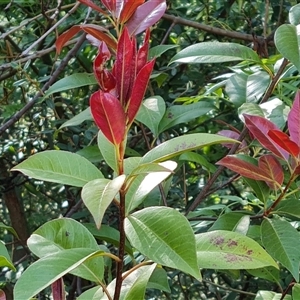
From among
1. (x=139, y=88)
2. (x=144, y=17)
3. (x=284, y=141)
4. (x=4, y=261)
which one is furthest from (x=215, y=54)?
(x=4, y=261)

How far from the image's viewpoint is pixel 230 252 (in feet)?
1.82

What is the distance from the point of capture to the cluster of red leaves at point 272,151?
64cm

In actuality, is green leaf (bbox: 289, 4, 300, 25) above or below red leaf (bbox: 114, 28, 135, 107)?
below

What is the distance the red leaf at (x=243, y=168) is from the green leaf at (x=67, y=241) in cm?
20

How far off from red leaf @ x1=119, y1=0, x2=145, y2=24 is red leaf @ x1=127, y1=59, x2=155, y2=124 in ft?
0.81

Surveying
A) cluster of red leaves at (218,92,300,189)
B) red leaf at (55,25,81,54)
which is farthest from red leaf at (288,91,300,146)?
red leaf at (55,25,81,54)

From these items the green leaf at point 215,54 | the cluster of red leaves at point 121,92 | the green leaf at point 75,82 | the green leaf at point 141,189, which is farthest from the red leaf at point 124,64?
the green leaf at point 75,82

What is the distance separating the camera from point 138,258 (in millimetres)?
896

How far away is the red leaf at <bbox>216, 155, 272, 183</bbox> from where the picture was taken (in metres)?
0.69

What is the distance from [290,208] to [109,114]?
32 centimetres

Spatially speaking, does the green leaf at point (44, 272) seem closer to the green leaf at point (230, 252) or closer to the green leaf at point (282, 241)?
the green leaf at point (230, 252)

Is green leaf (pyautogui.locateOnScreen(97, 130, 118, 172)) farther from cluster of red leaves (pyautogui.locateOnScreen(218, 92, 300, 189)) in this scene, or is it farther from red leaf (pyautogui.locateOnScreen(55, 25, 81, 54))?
red leaf (pyautogui.locateOnScreen(55, 25, 81, 54))

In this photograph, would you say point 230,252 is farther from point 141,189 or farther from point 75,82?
point 75,82

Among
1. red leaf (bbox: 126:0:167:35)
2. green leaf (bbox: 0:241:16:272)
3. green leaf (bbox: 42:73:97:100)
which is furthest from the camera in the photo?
green leaf (bbox: 42:73:97:100)
